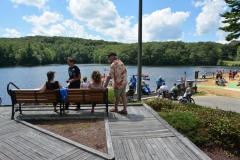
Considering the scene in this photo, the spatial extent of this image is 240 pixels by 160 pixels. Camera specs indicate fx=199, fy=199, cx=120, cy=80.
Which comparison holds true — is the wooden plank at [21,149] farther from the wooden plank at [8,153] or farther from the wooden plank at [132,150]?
the wooden plank at [132,150]

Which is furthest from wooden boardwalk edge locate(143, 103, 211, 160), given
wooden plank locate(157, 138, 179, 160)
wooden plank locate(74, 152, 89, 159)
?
wooden plank locate(74, 152, 89, 159)

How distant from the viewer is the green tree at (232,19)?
72.0 ft

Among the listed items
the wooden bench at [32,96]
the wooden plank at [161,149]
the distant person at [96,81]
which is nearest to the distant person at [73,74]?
the distant person at [96,81]

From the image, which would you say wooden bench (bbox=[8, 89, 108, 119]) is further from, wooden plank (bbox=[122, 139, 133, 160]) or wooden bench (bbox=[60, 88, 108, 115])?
wooden plank (bbox=[122, 139, 133, 160])

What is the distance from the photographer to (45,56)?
10631cm

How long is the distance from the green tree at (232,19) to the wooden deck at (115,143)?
21.8 m

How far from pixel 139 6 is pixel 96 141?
18.5ft

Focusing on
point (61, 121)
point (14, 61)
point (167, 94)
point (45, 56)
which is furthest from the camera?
point (45, 56)

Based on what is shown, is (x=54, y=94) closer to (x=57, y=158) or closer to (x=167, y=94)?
(x=57, y=158)

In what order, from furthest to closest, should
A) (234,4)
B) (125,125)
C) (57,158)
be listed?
(234,4) → (125,125) → (57,158)

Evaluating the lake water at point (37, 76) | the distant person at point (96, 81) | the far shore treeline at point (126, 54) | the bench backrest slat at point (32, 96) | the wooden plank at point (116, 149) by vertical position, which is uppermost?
the far shore treeline at point (126, 54)

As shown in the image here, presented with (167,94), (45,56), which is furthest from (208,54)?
(167,94)

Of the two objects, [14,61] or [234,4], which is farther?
[14,61]

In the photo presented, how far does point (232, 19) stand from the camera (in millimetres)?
22375
